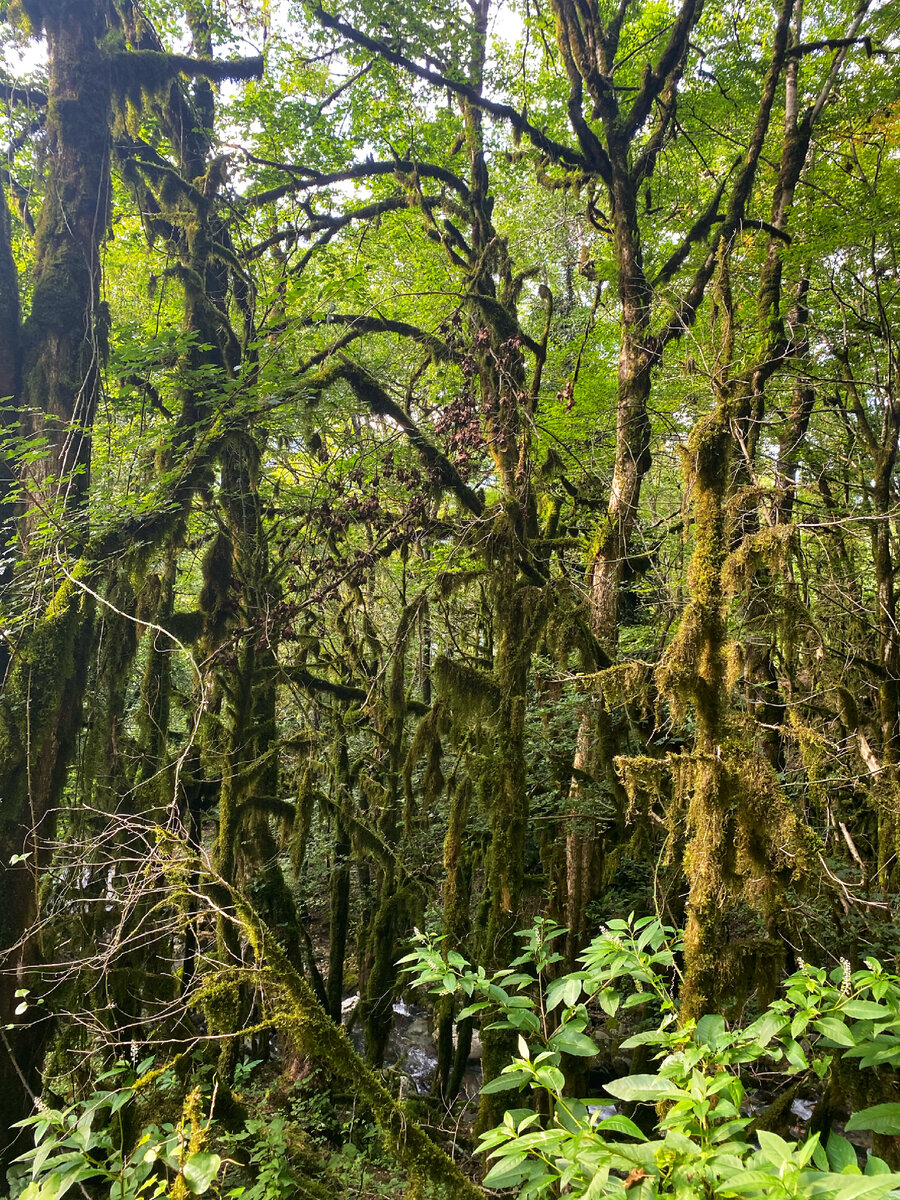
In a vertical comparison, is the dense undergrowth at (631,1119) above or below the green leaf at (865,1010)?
below

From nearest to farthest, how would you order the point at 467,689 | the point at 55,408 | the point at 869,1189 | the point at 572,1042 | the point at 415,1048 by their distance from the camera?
the point at 869,1189 < the point at 572,1042 < the point at 467,689 < the point at 55,408 < the point at 415,1048

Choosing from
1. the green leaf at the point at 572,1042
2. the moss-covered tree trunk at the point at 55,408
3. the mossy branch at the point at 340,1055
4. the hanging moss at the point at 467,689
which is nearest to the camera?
the green leaf at the point at 572,1042

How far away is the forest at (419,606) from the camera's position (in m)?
2.28

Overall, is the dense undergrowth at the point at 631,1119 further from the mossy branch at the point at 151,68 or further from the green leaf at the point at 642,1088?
the mossy branch at the point at 151,68

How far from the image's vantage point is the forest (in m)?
2.28

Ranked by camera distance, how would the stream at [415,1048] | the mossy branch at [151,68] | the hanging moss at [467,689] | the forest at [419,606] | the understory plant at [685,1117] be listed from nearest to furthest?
1. the understory plant at [685,1117]
2. the forest at [419,606]
3. the hanging moss at [467,689]
4. the mossy branch at [151,68]
5. the stream at [415,1048]

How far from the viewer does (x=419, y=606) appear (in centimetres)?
409

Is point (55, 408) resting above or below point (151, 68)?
below

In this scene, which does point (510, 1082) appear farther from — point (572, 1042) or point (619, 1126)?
point (619, 1126)

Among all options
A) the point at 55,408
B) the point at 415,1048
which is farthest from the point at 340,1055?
the point at 415,1048

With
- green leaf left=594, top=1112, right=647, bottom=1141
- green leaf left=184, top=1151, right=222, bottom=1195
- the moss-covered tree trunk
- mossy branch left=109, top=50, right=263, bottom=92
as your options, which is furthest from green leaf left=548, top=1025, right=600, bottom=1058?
mossy branch left=109, top=50, right=263, bottom=92

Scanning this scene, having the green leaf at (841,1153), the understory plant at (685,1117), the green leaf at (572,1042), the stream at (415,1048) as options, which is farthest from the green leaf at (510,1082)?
the stream at (415,1048)

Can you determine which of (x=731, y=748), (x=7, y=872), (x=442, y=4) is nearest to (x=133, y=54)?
(x=442, y=4)

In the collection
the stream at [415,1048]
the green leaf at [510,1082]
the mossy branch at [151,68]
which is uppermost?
the mossy branch at [151,68]
